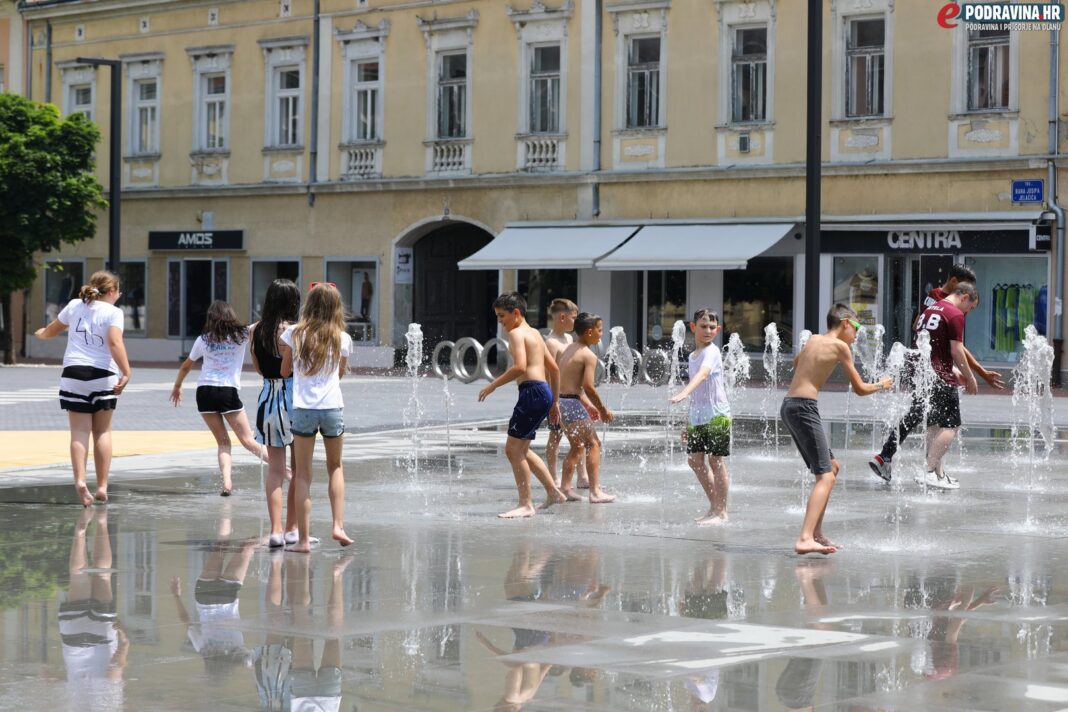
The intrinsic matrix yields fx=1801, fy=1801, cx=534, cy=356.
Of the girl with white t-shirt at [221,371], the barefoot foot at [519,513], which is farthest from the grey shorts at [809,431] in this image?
the girl with white t-shirt at [221,371]

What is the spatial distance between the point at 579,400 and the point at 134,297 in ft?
102

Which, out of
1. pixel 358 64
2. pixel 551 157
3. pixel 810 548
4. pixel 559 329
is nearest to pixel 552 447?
pixel 559 329

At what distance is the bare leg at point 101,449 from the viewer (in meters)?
13.1

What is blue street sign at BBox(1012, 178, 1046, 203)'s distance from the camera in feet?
97.1

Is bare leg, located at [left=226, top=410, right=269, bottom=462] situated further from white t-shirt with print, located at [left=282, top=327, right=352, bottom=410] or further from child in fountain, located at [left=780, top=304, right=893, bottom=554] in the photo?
child in fountain, located at [left=780, top=304, right=893, bottom=554]

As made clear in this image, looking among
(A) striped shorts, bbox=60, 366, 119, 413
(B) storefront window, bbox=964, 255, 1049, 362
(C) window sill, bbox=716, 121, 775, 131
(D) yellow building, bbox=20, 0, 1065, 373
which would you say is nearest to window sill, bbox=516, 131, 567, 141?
(D) yellow building, bbox=20, 0, 1065, 373

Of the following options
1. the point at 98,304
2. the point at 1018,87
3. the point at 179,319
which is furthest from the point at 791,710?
the point at 179,319

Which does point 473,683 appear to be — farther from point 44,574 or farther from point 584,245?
point 584,245

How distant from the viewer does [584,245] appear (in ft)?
113

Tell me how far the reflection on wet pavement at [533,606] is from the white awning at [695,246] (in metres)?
18.1

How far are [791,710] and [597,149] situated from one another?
29023 mm

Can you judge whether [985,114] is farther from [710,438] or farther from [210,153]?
[710,438]

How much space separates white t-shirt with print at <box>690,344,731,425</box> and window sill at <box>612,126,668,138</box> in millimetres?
22007

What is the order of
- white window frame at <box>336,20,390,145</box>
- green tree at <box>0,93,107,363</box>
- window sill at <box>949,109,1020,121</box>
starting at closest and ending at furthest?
window sill at <box>949,109,1020,121</box> → green tree at <box>0,93,107,363</box> → white window frame at <box>336,20,390,145</box>
